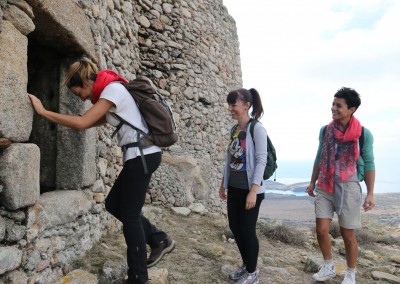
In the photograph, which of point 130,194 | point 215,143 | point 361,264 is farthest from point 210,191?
point 130,194

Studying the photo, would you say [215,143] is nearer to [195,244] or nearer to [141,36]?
[141,36]

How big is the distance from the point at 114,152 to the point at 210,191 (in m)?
2.85

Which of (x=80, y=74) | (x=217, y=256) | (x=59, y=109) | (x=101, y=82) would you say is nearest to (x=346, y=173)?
(x=217, y=256)

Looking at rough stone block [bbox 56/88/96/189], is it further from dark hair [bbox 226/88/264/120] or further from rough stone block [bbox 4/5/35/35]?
dark hair [bbox 226/88/264/120]

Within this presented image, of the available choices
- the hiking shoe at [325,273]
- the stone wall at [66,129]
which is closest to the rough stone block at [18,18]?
the stone wall at [66,129]

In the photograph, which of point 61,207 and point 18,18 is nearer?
point 18,18

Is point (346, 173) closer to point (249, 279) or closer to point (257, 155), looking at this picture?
point (257, 155)

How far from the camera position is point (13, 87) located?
208 centimetres

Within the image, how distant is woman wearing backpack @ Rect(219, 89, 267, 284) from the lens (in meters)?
2.85

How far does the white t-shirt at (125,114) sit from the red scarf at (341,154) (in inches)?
67.3

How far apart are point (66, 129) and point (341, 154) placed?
7.94ft

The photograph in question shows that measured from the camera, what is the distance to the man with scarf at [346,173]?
317cm

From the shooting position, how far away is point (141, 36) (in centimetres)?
536

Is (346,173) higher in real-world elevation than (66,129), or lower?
lower
